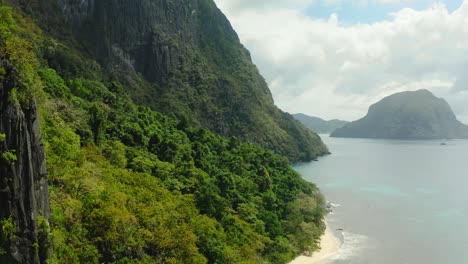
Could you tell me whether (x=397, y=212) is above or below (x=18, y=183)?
below

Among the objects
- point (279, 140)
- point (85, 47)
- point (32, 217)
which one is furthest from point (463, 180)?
point (32, 217)

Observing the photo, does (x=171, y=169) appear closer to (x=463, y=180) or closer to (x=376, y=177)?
(x=376, y=177)

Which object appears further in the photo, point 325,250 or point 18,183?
point 325,250

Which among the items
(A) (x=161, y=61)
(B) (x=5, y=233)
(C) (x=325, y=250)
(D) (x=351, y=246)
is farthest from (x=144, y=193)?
(A) (x=161, y=61)

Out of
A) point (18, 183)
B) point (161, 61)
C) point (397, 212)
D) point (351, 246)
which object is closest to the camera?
point (18, 183)

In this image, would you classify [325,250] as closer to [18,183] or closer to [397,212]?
[397,212]
